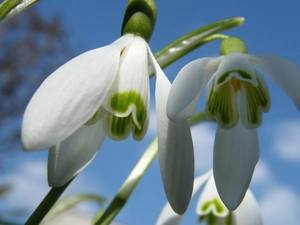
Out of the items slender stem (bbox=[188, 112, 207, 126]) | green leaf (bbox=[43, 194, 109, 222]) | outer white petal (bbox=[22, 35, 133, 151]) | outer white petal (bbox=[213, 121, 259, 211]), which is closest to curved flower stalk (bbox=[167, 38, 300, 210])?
outer white petal (bbox=[213, 121, 259, 211])

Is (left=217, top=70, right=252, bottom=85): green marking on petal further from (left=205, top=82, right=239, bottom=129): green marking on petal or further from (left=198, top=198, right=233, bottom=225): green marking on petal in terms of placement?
(left=198, top=198, right=233, bottom=225): green marking on petal

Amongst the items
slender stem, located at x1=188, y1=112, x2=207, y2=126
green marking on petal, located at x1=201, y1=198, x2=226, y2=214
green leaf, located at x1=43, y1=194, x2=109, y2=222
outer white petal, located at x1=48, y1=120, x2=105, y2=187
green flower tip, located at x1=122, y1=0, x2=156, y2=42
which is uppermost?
green flower tip, located at x1=122, y1=0, x2=156, y2=42

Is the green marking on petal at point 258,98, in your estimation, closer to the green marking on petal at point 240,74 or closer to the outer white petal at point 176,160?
the green marking on petal at point 240,74

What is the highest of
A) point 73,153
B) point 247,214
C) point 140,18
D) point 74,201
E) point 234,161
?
point 140,18

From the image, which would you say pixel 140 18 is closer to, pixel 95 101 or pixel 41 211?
pixel 95 101

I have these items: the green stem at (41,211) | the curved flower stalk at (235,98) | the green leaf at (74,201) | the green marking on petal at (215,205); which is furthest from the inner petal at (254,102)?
the green leaf at (74,201)

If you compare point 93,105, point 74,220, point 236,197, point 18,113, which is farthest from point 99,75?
point 74,220

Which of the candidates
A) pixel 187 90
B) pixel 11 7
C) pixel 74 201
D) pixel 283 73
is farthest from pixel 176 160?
pixel 74 201
